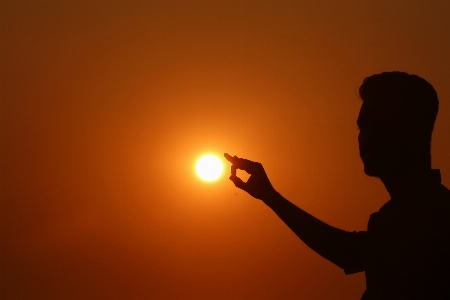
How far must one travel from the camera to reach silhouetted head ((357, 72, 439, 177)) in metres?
0.59

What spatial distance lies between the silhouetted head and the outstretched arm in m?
0.11

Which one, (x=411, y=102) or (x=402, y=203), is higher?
(x=411, y=102)

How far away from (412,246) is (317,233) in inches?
6.9

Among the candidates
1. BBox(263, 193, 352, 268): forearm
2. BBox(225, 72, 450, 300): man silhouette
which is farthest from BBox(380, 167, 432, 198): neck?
BBox(263, 193, 352, 268): forearm

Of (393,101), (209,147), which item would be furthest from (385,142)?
(209,147)

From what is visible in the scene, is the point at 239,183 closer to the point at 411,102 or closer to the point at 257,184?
the point at 257,184

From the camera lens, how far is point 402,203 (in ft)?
1.91

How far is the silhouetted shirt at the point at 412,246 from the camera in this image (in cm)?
52

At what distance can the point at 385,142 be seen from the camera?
0.59m

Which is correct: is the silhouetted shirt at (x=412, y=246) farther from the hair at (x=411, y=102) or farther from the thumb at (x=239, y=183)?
the thumb at (x=239, y=183)

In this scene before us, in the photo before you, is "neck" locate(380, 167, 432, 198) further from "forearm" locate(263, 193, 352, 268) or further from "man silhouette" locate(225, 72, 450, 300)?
"forearm" locate(263, 193, 352, 268)

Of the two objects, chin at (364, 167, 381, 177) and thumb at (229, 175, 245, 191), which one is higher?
thumb at (229, 175, 245, 191)

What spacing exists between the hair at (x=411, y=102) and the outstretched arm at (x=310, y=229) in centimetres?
17

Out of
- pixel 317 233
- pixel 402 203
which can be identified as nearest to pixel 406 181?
pixel 402 203
